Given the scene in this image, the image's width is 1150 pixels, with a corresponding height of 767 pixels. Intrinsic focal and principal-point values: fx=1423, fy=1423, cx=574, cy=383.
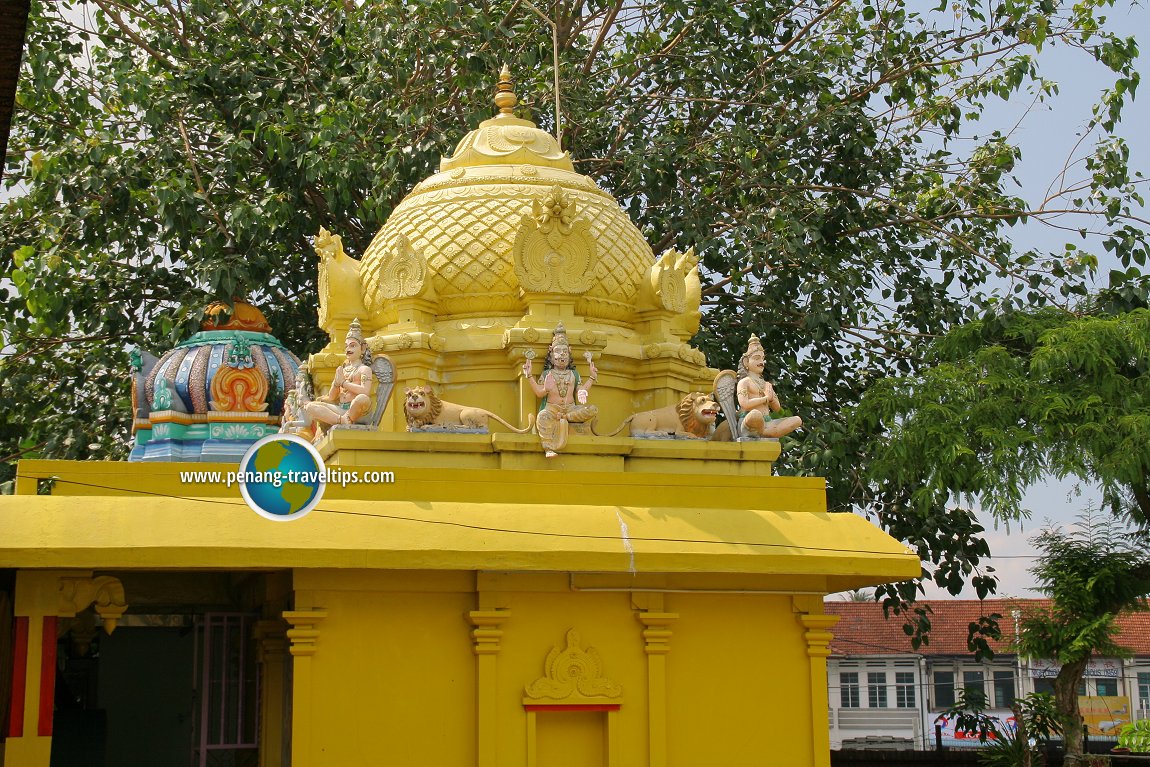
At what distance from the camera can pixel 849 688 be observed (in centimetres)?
3431

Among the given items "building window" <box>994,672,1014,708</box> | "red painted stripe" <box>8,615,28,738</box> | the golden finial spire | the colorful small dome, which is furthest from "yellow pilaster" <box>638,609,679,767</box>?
"building window" <box>994,672,1014,708</box>

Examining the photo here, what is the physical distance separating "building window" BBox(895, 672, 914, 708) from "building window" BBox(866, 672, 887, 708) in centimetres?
33

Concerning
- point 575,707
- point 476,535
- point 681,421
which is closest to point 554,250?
point 681,421

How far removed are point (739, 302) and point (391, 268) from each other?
24.2 ft

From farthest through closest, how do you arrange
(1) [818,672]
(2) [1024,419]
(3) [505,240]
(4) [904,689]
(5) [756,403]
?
(4) [904,689]
(2) [1024,419]
(3) [505,240]
(5) [756,403]
(1) [818,672]

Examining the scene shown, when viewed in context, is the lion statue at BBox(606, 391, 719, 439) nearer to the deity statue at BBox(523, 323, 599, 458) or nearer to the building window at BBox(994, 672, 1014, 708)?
the deity statue at BBox(523, 323, 599, 458)

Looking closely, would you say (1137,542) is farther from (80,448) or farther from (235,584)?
(80,448)

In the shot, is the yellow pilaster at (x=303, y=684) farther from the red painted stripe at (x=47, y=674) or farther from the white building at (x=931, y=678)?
the white building at (x=931, y=678)

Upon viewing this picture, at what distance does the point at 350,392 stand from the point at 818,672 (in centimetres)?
433

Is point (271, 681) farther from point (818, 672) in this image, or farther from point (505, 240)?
point (818, 672)

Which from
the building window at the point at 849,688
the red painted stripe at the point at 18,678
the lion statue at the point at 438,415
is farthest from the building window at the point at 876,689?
the red painted stripe at the point at 18,678

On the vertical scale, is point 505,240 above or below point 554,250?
above

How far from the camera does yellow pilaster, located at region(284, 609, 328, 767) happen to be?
33.3ft

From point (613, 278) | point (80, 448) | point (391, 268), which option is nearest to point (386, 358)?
point (391, 268)
